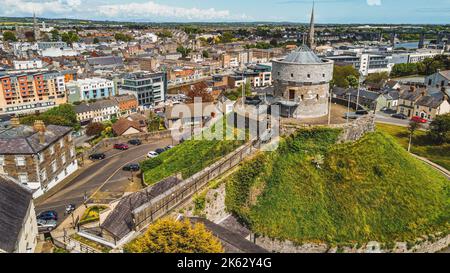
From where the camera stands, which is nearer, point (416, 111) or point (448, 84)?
point (416, 111)

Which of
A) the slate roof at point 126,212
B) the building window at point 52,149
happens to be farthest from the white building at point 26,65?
the slate roof at point 126,212

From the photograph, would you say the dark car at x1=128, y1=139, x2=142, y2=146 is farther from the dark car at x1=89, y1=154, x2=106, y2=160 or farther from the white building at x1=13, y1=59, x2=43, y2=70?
the white building at x1=13, y1=59, x2=43, y2=70

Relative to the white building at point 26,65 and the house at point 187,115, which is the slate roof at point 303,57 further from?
the white building at point 26,65

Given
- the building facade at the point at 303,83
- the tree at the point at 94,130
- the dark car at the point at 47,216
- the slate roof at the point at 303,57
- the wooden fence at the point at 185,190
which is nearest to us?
the wooden fence at the point at 185,190

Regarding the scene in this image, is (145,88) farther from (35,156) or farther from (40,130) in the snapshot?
(35,156)

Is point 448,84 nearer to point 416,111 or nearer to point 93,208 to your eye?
point 416,111

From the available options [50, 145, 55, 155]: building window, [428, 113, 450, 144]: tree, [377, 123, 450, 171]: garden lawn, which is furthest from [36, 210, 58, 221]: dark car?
[428, 113, 450, 144]: tree
